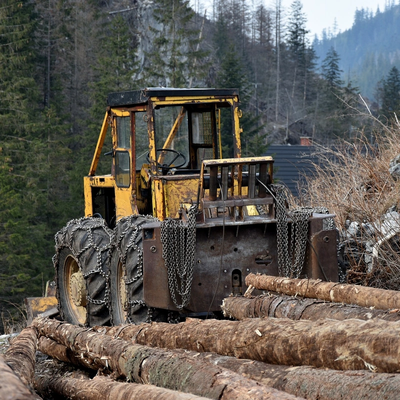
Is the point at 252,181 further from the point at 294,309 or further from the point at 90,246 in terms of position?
the point at 90,246

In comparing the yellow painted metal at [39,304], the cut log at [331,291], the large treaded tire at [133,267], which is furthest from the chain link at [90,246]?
the cut log at [331,291]

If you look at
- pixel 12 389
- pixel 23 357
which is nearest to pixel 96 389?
pixel 23 357

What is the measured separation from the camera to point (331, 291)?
5.71 metres

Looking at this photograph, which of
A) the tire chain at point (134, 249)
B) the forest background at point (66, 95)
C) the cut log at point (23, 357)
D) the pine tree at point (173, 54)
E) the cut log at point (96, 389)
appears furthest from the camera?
the pine tree at point (173, 54)

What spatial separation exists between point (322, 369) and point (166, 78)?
28.7 metres

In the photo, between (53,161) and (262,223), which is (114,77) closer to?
(53,161)

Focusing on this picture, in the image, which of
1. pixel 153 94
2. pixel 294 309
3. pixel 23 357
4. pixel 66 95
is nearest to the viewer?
pixel 23 357

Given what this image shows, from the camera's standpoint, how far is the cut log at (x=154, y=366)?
3662 millimetres

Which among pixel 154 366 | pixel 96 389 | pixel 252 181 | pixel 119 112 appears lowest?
pixel 96 389

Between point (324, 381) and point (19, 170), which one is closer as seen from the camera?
point (324, 381)

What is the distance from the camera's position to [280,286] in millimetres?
6121

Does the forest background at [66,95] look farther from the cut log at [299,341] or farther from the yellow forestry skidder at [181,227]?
the cut log at [299,341]

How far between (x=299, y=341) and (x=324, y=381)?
518 mm

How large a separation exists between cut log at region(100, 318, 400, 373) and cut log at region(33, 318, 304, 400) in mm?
392
